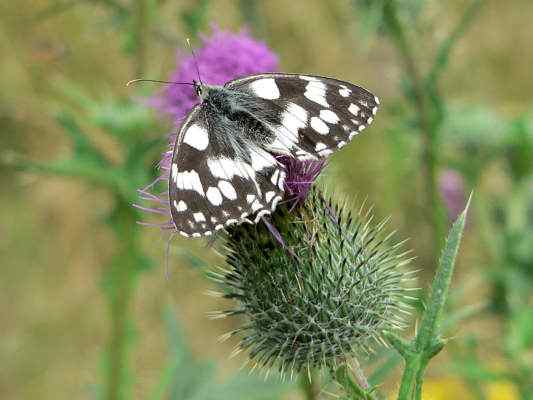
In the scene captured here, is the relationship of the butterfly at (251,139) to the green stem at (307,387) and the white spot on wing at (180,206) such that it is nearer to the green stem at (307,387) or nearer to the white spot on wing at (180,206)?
the white spot on wing at (180,206)

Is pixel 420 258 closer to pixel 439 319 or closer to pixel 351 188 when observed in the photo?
pixel 351 188

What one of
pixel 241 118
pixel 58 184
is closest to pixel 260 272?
pixel 241 118

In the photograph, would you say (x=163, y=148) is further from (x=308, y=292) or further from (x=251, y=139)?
(x=308, y=292)

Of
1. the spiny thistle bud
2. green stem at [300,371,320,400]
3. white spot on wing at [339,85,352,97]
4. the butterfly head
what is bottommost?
green stem at [300,371,320,400]

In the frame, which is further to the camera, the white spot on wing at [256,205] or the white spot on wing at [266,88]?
the white spot on wing at [266,88]

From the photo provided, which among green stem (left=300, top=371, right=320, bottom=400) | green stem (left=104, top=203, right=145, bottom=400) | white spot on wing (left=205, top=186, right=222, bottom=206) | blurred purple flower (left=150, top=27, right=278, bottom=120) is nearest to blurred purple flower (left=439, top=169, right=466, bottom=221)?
blurred purple flower (left=150, top=27, right=278, bottom=120)

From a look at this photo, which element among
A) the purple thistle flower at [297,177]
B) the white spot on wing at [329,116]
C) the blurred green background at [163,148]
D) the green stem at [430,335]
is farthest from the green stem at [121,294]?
the green stem at [430,335]

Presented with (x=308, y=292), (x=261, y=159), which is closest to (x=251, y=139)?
(x=261, y=159)

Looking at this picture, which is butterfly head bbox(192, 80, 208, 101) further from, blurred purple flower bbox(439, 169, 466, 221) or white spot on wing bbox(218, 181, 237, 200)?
blurred purple flower bbox(439, 169, 466, 221)
